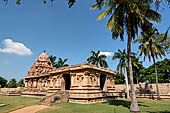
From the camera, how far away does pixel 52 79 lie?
2114 centimetres

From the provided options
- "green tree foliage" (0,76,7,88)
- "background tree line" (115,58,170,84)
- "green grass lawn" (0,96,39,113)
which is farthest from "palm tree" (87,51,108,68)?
"green tree foliage" (0,76,7,88)

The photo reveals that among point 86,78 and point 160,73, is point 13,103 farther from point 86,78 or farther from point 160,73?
point 160,73

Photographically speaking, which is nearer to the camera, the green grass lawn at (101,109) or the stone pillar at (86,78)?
the green grass lawn at (101,109)

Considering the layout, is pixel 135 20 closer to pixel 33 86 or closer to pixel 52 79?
pixel 52 79

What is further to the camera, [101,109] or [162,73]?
[162,73]

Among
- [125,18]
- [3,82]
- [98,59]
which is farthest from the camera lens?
[3,82]

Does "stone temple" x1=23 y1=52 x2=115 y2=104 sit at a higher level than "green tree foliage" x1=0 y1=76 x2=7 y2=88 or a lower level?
higher

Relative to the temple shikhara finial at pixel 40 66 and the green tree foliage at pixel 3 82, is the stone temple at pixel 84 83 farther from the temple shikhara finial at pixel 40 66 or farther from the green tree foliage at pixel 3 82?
the green tree foliage at pixel 3 82

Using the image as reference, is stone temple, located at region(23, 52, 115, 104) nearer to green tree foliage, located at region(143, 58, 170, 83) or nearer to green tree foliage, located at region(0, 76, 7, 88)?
green tree foliage, located at region(143, 58, 170, 83)

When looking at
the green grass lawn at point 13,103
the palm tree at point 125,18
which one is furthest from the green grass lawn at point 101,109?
the green grass lawn at point 13,103

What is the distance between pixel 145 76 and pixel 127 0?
1633 inches

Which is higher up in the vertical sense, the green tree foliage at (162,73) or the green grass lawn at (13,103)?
the green tree foliage at (162,73)

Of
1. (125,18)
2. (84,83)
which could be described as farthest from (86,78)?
(125,18)

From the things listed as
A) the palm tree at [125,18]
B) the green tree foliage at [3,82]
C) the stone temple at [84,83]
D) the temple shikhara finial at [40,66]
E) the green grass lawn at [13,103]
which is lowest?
the green tree foliage at [3,82]
